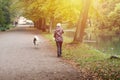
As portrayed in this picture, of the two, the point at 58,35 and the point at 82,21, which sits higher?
the point at 82,21

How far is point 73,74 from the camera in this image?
41.1 feet

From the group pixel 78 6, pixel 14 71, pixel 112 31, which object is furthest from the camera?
pixel 112 31

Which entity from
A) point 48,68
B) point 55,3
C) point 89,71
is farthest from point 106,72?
point 55,3

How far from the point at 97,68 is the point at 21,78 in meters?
3.72

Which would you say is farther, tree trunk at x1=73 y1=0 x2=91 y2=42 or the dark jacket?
tree trunk at x1=73 y1=0 x2=91 y2=42

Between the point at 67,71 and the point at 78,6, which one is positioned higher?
the point at 78,6

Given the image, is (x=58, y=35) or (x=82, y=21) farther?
(x=82, y=21)

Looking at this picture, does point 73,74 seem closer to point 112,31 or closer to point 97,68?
point 97,68

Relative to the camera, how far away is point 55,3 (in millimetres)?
32625

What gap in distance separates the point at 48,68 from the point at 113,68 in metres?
2.81

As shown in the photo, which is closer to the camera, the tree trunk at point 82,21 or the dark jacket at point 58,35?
the dark jacket at point 58,35

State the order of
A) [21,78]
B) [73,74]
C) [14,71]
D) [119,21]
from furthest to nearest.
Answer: [119,21] → [14,71] → [73,74] → [21,78]

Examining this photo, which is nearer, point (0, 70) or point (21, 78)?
point (21, 78)

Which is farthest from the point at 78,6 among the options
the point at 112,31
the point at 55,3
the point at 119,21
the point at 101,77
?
the point at 112,31
